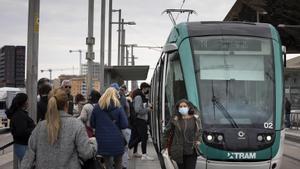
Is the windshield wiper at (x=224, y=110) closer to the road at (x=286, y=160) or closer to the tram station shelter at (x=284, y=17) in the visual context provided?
the road at (x=286, y=160)

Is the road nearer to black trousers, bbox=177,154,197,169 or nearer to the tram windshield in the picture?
the tram windshield

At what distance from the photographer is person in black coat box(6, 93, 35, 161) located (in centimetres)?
750

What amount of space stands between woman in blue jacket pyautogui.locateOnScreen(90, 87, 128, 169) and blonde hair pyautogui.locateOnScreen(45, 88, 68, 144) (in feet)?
11.2

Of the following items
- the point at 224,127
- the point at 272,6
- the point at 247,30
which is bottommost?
the point at 224,127

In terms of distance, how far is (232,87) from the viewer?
34.7 feet

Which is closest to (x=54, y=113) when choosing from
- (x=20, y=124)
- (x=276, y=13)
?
(x=20, y=124)

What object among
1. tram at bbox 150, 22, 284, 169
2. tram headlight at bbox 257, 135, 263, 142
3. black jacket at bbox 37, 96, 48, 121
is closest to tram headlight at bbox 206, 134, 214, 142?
tram at bbox 150, 22, 284, 169

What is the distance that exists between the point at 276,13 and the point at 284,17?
128 centimetres

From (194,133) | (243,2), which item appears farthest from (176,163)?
(243,2)

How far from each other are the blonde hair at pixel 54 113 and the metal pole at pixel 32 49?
399cm

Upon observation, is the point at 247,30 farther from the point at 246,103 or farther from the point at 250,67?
the point at 246,103

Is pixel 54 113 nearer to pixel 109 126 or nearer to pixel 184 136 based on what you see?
pixel 184 136

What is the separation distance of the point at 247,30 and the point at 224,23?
49 centimetres

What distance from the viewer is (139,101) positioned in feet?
47.0
